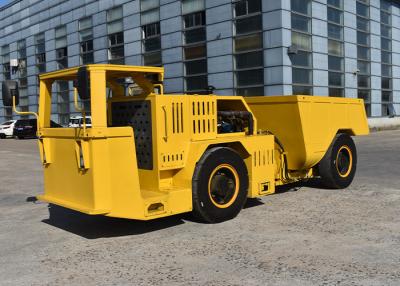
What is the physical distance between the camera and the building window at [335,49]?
31.4 metres

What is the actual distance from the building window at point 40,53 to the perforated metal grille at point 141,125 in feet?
138

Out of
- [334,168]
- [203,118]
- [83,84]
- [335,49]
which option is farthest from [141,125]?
[335,49]

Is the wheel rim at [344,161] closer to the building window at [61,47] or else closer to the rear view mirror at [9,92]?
the rear view mirror at [9,92]

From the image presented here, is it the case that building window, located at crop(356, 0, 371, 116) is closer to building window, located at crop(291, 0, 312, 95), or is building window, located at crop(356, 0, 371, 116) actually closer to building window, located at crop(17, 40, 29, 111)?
building window, located at crop(291, 0, 312, 95)

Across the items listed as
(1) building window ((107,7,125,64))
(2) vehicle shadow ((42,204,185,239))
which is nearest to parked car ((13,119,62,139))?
(1) building window ((107,7,125,64))

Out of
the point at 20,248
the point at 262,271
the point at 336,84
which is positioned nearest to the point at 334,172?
the point at 262,271

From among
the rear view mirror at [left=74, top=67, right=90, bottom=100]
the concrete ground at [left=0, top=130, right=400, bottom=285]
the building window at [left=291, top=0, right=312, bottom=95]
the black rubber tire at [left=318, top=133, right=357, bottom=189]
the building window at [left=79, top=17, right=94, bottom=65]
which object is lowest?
the concrete ground at [left=0, top=130, right=400, bottom=285]

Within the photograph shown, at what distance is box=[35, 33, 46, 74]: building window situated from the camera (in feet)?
153

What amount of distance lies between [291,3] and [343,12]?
21.3 feet

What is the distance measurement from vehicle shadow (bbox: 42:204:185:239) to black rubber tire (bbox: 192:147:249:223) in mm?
530

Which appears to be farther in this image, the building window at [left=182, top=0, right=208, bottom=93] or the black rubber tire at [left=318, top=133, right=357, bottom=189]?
the building window at [left=182, top=0, right=208, bottom=93]

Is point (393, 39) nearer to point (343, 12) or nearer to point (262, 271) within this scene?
point (343, 12)

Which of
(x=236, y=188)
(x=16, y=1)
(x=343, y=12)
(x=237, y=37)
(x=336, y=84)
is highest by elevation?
(x=16, y=1)

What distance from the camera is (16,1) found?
51.5 metres
